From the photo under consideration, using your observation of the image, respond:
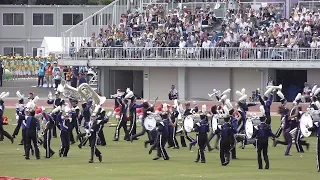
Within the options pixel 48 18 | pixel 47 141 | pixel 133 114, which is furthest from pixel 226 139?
pixel 48 18

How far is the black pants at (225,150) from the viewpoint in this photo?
94.6ft

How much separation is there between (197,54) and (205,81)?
6.28ft

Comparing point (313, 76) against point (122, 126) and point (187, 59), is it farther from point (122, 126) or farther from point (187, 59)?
point (122, 126)

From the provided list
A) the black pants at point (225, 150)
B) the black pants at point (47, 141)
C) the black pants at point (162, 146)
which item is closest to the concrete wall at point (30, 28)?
the black pants at point (47, 141)

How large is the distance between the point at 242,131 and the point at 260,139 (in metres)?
4.39

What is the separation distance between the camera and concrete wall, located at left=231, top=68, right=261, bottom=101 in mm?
54031

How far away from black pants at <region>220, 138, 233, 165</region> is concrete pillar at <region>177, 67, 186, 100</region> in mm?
26121

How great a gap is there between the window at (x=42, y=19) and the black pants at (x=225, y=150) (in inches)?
2035

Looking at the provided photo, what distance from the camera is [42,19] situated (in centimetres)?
7938

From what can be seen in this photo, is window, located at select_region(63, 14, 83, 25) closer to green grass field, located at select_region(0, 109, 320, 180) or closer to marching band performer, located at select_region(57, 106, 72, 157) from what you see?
green grass field, located at select_region(0, 109, 320, 180)

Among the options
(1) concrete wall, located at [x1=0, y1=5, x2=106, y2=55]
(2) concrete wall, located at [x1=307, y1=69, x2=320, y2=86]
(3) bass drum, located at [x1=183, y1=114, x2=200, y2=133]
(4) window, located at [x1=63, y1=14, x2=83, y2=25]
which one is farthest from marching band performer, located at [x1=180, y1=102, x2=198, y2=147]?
(4) window, located at [x1=63, y1=14, x2=83, y2=25]

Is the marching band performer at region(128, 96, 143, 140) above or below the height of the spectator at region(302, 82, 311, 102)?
below

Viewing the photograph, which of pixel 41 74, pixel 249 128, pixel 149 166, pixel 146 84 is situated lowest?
pixel 149 166

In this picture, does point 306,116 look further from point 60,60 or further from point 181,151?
point 60,60
